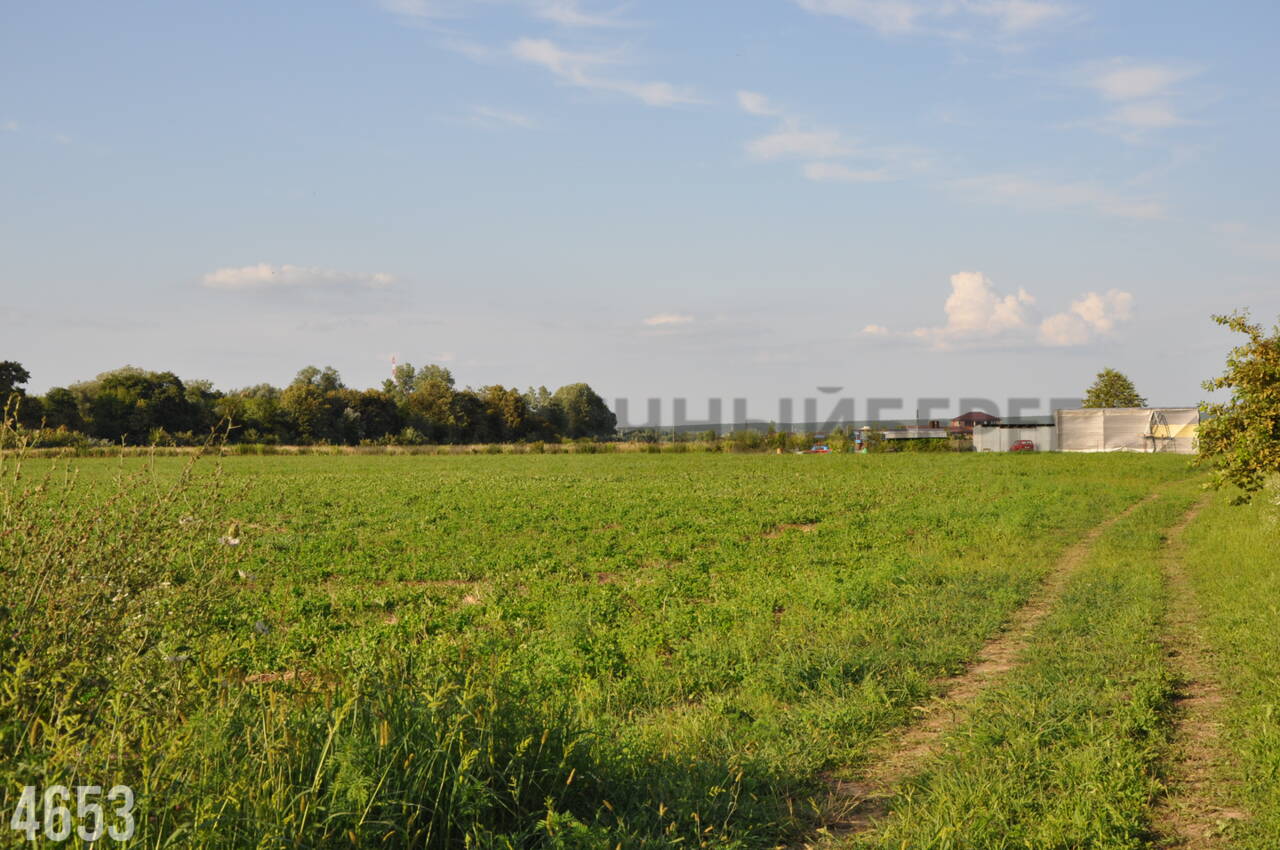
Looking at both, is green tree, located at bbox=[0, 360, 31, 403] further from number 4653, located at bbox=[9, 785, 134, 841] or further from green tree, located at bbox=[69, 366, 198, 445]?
number 4653, located at bbox=[9, 785, 134, 841]

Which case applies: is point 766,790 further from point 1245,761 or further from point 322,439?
point 322,439

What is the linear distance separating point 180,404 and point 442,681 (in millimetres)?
83171

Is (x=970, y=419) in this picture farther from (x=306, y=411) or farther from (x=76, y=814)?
(x=76, y=814)

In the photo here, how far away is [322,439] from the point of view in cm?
8762

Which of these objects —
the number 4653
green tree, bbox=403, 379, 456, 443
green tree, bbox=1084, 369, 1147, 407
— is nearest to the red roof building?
green tree, bbox=1084, 369, 1147, 407

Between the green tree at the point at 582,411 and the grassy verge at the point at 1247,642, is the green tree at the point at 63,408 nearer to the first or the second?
the green tree at the point at 582,411

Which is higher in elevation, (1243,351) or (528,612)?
(1243,351)

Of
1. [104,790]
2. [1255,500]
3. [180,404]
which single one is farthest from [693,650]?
[180,404]

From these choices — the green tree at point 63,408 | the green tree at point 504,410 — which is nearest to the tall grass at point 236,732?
the green tree at point 63,408

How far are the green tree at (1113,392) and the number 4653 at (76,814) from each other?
89411mm

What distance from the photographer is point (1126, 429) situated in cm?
5838

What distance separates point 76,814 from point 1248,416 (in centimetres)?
1439

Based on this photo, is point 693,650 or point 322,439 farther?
point 322,439

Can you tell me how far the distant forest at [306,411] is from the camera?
7162cm
